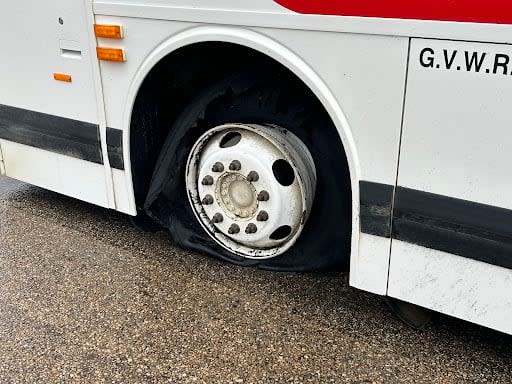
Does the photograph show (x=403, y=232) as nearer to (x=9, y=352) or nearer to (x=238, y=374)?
(x=238, y=374)

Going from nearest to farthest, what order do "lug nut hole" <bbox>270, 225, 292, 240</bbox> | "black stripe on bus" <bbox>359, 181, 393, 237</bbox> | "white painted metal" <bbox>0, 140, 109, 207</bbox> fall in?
"black stripe on bus" <bbox>359, 181, 393, 237</bbox>, "lug nut hole" <bbox>270, 225, 292, 240</bbox>, "white painted metal" <bbox>0, 140, 109, 207</bbox>

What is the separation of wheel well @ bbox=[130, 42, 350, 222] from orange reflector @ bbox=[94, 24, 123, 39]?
7.9 inches

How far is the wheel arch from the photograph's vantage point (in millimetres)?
2031

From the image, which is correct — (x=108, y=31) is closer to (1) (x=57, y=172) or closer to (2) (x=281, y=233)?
(1) (x=57, y=172)

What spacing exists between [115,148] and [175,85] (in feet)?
1.29

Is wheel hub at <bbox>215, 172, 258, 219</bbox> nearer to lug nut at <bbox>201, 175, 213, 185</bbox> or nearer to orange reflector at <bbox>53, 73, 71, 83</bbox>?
lug nut at <bbox>201, 175, 213, 185</bbox>

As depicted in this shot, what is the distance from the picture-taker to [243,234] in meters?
2.58

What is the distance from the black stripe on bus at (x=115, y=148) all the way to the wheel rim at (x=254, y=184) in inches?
12.4

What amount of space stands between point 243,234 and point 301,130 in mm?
513

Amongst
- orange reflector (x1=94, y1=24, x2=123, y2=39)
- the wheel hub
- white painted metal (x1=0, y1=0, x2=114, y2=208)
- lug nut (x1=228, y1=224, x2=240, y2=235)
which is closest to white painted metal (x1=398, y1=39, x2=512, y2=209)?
the wheel hub

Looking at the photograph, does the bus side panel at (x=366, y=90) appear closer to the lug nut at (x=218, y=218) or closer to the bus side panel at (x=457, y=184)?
the bus side panel at (x=457, y=184)

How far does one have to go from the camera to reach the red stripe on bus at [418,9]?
1.62 metres

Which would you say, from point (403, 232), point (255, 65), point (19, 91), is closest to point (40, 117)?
point (19, 91)

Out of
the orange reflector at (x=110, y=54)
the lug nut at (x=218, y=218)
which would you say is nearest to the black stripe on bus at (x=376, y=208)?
the lug nut at (x=218, y=218)
